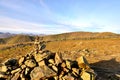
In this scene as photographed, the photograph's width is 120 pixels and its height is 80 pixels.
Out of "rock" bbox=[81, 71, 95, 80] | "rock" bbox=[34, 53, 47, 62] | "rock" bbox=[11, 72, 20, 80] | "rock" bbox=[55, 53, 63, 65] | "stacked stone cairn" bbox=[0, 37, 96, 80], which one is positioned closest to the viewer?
"rock" bbox=[81, 71, 95, 80]

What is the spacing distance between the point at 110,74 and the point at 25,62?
10716 millimetres

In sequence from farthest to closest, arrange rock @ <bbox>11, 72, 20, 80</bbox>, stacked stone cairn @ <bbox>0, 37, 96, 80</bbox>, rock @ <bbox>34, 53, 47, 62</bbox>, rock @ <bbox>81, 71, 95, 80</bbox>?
rock @ <bbox>34, 53, 47, 62</bbox>
rock @ <bbox>11, 72, 20, 80</bbox>
stacked stone cairn @ <bbox>0, 37, 96, 80</bbox>
rock @ <bbox>81, 71, 95, 80</bbox>

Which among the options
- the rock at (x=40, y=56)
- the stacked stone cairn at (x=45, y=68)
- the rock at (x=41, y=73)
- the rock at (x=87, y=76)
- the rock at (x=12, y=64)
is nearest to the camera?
the rock at (x=87, y=76)

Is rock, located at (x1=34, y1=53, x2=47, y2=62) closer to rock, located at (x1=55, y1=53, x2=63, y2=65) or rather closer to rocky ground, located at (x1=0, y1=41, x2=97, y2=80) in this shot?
rocky ground, located at (x1=0, y1=41, x2=97, y2=80)

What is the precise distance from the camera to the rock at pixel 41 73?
25.4 m

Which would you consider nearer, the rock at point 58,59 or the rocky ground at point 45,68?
the rocky ground at point 45,68

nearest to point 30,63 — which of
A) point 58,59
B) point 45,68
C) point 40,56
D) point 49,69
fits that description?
point 40,56

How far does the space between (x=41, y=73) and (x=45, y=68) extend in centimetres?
82

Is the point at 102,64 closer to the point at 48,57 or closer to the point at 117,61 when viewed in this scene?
A: the point at 117,61

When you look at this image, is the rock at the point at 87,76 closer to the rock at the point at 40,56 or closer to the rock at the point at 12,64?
the rock at the point at 40,56

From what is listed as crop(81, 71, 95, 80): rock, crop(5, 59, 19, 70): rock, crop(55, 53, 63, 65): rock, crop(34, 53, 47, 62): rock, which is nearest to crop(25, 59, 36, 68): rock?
crop(34, 53, 47, 62): rock

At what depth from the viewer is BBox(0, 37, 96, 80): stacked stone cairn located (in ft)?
83.8

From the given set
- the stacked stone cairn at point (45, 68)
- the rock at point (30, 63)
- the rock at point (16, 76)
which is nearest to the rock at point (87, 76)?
the stacked stone cairn at point (45, 68)

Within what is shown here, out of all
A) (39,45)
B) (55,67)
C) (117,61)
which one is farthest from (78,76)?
(117,61)
